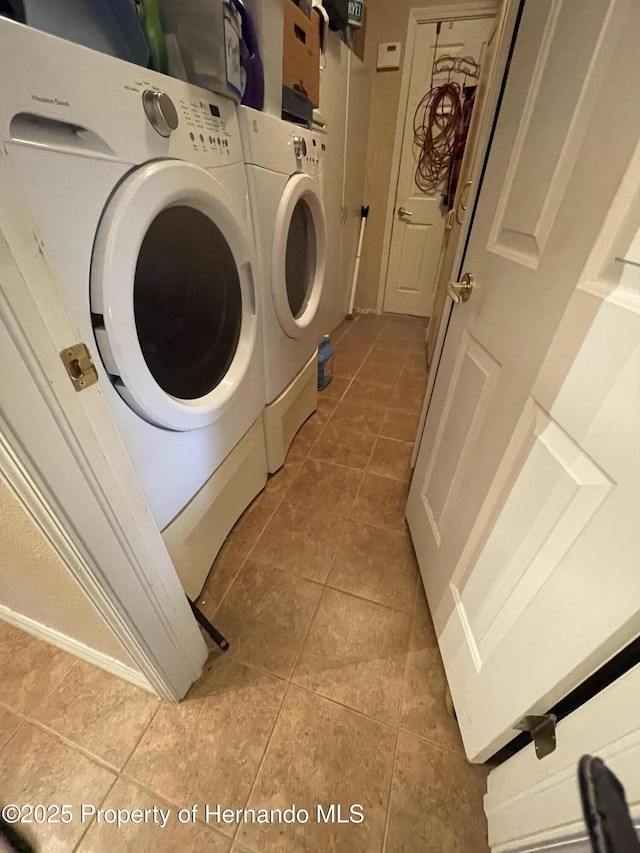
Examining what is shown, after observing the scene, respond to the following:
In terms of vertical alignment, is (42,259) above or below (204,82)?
below

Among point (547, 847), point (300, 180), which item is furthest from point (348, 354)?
point (547, 847)

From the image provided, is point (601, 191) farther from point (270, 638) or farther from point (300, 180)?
point (270, 638)

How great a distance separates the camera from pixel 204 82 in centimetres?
72

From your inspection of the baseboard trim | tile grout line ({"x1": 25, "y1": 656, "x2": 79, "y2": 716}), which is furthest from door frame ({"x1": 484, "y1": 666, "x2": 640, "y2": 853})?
tile grout line ({"x1": 25, "y1": 656, "x2": 79, "y2": 716})

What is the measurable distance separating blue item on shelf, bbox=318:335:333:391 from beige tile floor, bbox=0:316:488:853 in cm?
98

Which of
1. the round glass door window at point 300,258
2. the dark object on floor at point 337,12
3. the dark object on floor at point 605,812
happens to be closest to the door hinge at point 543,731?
the dark object on floor at point 605,812

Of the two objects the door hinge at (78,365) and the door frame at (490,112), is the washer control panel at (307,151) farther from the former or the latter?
the door hinge at (78,365)

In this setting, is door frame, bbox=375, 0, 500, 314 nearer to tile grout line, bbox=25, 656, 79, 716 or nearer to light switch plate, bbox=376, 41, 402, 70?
light switch plate, bbox=376, 41, 402, 70

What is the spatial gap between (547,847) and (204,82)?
1368mm

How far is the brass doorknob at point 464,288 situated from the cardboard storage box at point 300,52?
84 centimetres

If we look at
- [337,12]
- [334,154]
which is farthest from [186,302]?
[337,12]

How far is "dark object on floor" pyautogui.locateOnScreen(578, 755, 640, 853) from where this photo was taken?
11.3 inches

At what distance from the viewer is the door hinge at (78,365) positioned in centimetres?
40

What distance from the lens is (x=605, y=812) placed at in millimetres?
307
